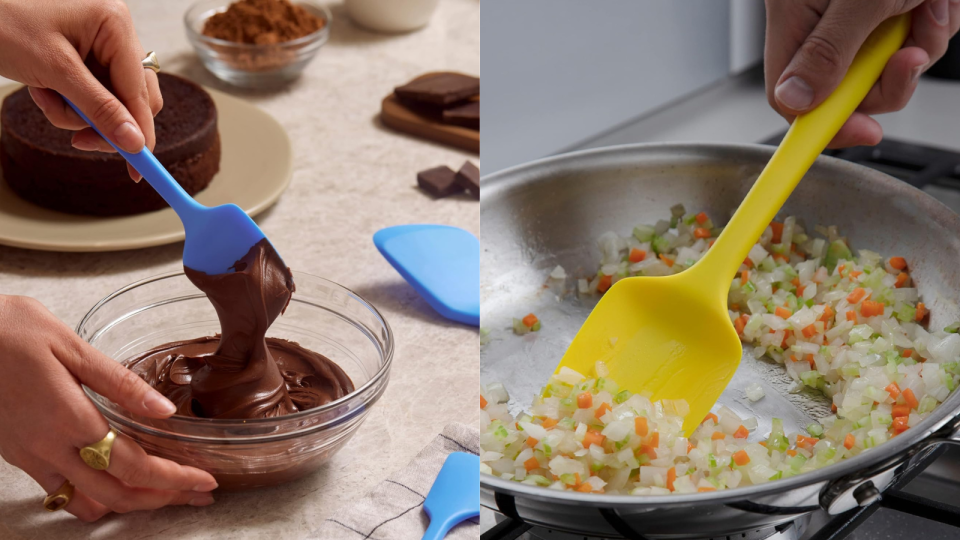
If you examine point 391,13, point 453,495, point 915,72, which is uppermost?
point 915,72

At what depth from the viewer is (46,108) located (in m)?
0.91

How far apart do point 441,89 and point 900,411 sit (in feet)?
2.97

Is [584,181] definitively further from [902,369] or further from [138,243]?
[138,243]

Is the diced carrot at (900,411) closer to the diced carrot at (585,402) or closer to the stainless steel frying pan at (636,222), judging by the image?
the stainless steel frying pan at (636,222)

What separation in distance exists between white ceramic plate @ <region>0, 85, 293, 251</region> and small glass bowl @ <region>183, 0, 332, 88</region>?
0.12 meters

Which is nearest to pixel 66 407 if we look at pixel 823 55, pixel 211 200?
pixel 211 200

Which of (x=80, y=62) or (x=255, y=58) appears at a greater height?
(x=80, y=62)

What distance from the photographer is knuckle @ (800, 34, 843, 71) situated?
3.01ft

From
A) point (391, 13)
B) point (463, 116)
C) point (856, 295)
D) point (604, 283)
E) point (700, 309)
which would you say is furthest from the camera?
point (391, 13)

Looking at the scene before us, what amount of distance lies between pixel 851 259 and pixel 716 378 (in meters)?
0.33

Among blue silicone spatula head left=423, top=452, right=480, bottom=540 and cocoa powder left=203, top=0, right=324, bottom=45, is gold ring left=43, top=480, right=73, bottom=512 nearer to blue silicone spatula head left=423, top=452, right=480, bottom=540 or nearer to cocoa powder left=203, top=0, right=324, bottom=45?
blue silicone spatula head left=423, top=452, right=480, bottom=540

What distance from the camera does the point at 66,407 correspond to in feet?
2.24

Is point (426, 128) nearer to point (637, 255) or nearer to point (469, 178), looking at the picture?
point (469, 178)

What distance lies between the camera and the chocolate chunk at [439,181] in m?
1.29
